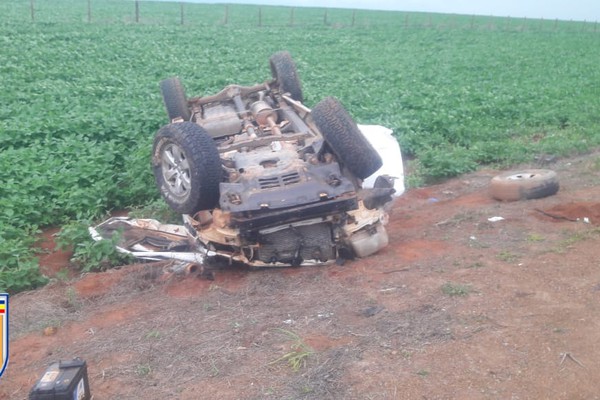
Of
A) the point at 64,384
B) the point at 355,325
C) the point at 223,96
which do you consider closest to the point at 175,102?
the point at 223,96

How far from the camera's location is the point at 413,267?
6375mm

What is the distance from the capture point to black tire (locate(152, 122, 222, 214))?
21.8 feet

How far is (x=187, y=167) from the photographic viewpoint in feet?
22.9

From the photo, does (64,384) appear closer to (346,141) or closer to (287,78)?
(346,141)

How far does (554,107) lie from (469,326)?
1193 centimetres

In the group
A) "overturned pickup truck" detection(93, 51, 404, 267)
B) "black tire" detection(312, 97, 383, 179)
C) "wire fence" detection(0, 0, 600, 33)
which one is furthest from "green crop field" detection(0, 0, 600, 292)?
"wire fence" detection(0, 0, 600, 33)

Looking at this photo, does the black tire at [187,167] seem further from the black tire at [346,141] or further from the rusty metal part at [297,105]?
the rusty metal part at [297,105]

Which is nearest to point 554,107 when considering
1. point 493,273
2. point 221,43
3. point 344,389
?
point 493,273

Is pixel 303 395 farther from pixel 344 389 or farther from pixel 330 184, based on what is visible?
pixel 330 184

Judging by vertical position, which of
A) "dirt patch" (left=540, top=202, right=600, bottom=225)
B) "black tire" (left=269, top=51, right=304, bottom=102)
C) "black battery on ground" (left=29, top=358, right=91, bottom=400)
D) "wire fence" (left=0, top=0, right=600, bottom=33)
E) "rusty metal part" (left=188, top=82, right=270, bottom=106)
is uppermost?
"black tire" (left=269, top=51, right=304, bottom=102)

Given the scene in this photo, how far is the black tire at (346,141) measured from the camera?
690cm

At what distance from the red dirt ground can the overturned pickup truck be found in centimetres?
22

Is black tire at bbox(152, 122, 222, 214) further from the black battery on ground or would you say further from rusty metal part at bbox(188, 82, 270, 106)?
the black battery on ground

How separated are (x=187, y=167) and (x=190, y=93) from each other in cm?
986
